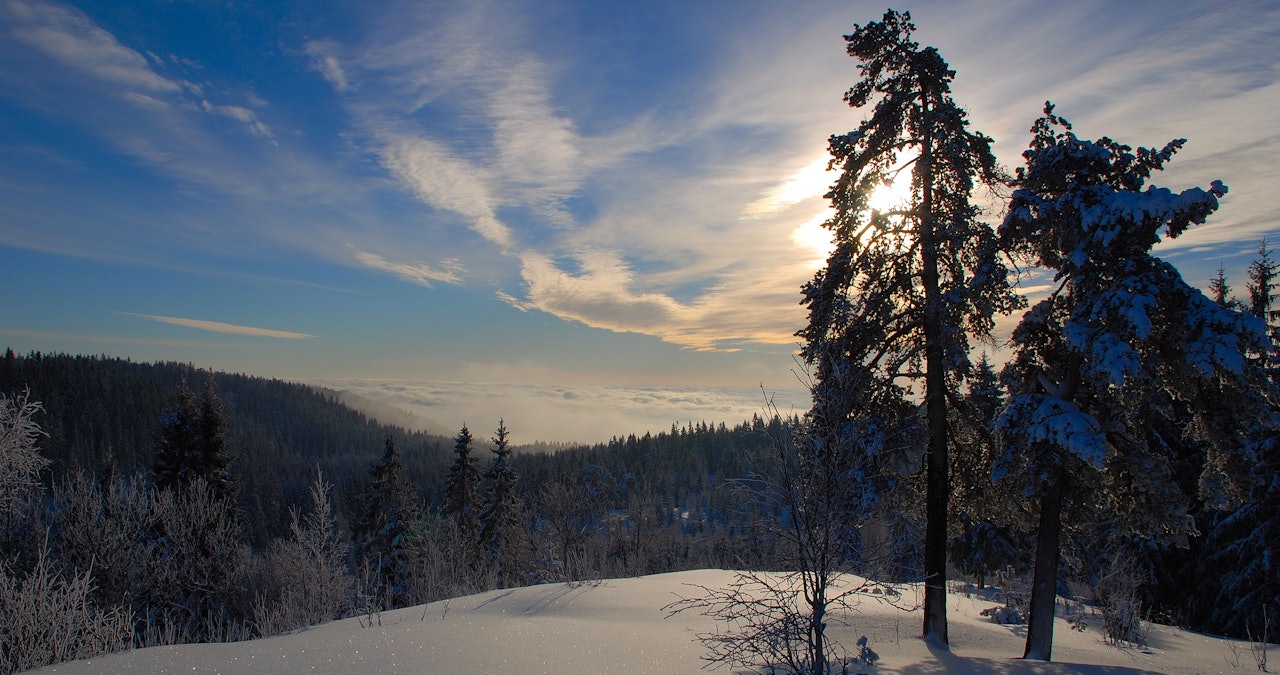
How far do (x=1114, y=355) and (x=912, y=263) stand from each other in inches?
147

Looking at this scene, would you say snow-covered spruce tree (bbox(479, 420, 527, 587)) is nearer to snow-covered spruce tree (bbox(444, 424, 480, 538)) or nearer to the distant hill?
snow-covered spruce tree (bbox(444, 424, 480, 538))

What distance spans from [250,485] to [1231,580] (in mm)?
96900

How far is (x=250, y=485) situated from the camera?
79500 mm

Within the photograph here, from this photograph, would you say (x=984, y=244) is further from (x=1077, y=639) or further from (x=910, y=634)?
(x=1077, y=639)

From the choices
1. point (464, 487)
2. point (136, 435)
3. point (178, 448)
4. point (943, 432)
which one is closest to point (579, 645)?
point (943, 432)

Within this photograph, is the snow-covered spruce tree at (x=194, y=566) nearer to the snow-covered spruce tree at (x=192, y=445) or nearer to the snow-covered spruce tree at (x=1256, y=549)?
the snow-covered spruce tree at (x=192, y=445)

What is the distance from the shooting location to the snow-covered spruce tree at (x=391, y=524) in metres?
31.5

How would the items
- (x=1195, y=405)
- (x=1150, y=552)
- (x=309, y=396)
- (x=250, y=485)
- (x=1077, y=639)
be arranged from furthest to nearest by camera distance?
1. (x=309, y=396)
2. (x=250, y=485)
3. (x=1150, y=552)
4. (x=1077, y=639)
5. (x=1195, y=405)

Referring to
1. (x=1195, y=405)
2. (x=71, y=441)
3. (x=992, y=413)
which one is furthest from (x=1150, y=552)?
(x=71, y=441)

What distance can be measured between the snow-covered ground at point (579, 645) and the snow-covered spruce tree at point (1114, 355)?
2.22 m

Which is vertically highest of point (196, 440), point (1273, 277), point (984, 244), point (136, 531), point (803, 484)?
point (1273, 277)

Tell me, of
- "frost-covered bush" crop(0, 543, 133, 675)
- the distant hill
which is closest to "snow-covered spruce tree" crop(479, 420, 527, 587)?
the distant hill

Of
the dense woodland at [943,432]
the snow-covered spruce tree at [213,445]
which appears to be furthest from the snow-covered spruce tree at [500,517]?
the dense woodland at [943,432]

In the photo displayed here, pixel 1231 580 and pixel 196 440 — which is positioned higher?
pixel 196 440
